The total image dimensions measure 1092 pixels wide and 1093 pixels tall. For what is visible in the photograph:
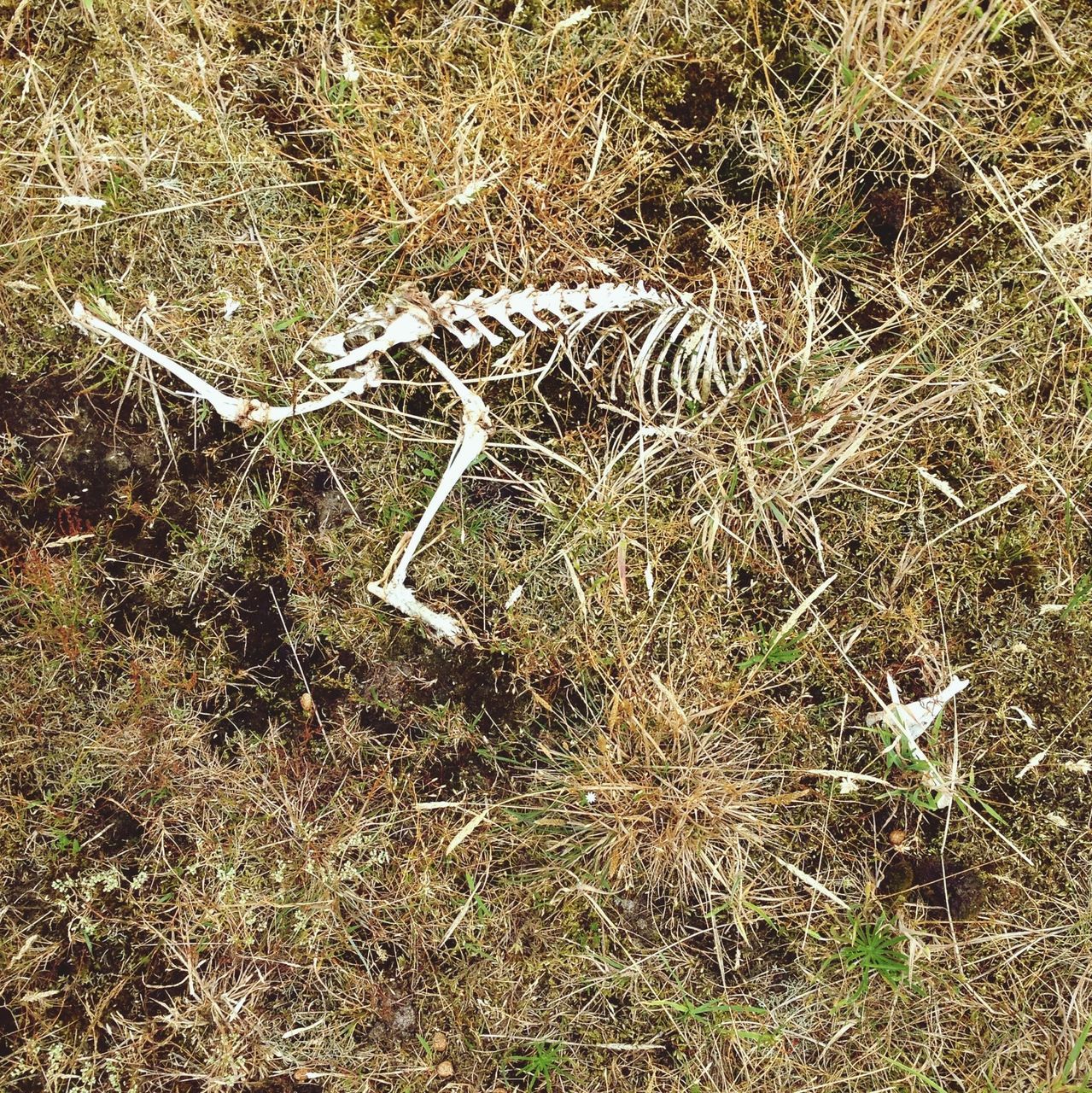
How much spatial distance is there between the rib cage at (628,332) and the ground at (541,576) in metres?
0.05

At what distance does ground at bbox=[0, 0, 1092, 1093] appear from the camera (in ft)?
6.14

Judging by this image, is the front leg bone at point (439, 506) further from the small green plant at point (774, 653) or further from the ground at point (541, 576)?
the small green plant at point (774, 653)

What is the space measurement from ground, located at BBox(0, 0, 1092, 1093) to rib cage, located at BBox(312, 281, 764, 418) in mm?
53

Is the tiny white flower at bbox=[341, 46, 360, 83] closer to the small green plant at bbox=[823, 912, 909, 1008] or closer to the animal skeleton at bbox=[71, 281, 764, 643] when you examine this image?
the animal skeleton at bbox=[71, 281, 764, 643]

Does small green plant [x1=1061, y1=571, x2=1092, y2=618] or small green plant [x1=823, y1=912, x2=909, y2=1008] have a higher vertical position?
small green plant [x1=1061, y1=571, x2=1092, y2=618]

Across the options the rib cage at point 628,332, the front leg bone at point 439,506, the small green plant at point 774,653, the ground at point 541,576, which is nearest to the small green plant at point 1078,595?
the ground at point 541,576

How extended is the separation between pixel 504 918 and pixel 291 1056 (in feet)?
2.15

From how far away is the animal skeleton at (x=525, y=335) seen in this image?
1816mm

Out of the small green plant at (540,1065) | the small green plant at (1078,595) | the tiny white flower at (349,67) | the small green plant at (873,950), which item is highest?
the tiny white flower at (349,67)

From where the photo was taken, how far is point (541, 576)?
1.91 m

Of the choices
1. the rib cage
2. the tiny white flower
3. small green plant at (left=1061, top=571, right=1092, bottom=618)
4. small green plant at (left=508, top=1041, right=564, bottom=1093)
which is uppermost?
the tiny white flower

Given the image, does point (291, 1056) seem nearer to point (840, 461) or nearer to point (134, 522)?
point (134, 522)

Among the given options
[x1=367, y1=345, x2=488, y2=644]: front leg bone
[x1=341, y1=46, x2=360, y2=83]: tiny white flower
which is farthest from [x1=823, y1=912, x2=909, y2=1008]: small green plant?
[x1=341, y1=46, x2=360, y2=83]: tiny white flower

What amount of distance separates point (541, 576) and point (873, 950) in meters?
1.28
